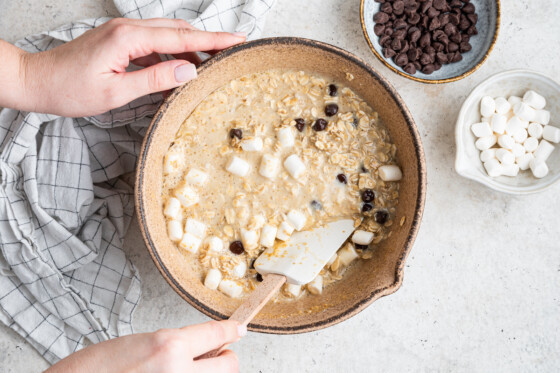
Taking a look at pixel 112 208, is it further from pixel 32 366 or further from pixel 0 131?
pixel 32 366

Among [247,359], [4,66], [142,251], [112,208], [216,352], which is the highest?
[4,66]

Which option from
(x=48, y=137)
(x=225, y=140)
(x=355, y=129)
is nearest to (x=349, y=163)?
(x=355, y=129)

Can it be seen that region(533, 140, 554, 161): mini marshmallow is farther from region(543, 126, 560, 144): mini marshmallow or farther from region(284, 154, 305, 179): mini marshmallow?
region(284, 154, 305, 179): mini marshmallow

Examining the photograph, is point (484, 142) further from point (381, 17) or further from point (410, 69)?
point (381, 17)

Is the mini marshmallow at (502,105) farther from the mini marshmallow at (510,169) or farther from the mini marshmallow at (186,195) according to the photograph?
the mini marshmallow at (186,195)

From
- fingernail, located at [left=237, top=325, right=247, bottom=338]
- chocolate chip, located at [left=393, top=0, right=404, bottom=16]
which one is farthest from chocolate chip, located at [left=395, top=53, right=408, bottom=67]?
fingernail, located at [left=237, top=325, right=247, bottom=338]

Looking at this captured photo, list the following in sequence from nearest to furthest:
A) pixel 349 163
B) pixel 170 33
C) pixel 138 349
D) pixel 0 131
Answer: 1. pixel 138 349
2. pixel 170 33
3. pixel 349 163
4. pixel 0 131
